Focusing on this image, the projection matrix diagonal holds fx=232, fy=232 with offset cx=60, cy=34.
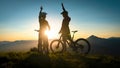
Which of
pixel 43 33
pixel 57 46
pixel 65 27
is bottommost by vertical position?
pixel 57 46

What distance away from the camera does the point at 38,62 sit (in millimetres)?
14547

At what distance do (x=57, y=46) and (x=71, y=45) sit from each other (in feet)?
4.77

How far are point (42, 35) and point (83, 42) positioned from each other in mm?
3574

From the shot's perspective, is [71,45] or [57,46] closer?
[71,45]

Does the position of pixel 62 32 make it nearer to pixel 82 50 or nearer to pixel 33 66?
pixel 82 50

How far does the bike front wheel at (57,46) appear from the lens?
20562mm

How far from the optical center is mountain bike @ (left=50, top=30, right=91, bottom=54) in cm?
1969

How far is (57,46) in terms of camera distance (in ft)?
68.5

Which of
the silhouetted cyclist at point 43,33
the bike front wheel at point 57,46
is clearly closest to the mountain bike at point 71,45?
the bike front wheel at point 57,46

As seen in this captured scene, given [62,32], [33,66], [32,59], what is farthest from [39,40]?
[33,66]

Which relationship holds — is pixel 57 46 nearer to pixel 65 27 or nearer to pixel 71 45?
pixel 71 45

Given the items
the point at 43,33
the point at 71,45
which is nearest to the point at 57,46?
the point at 71,45

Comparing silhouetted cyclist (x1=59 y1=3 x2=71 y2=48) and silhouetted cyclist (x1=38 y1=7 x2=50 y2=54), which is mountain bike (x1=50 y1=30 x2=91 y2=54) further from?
silhouetted cyclist (x1=38 y1=7 x2=50 y2=54)

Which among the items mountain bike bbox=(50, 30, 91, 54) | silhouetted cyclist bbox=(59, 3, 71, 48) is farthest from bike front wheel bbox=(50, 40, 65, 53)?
silhouetted cyclist bbox=(59, 3, 71, 48)
